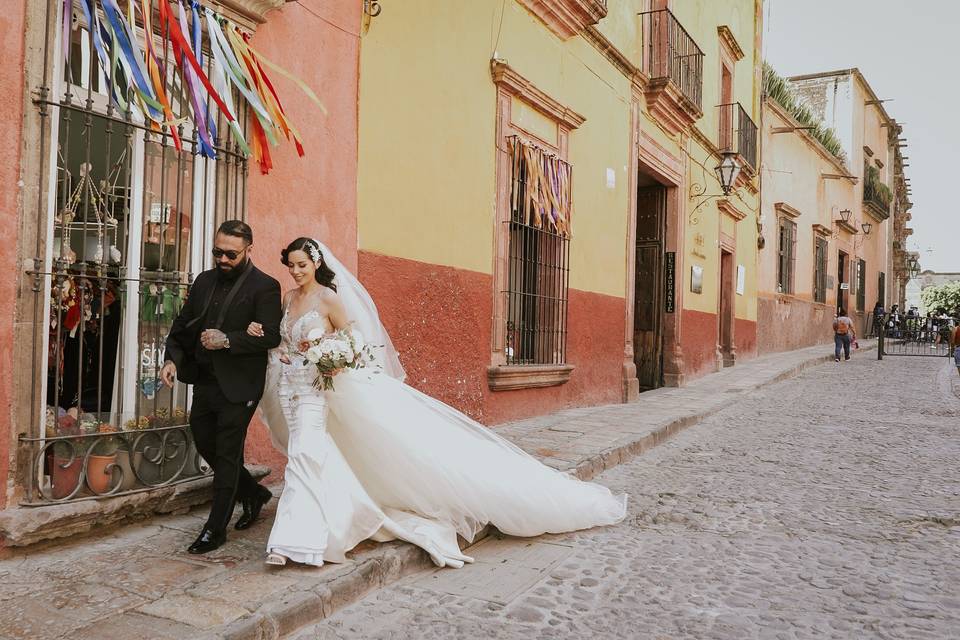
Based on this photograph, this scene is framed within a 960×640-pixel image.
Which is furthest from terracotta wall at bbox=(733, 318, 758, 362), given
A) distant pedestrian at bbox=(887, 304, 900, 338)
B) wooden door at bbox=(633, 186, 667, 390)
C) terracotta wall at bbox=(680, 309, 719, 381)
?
distant pedestrian at bbox=(887, 304, 900, 338)

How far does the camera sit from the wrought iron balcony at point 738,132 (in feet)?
54.2

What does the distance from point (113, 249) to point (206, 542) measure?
72.5 inches

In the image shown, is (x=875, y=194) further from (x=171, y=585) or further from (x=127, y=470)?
(x=171, y=585)

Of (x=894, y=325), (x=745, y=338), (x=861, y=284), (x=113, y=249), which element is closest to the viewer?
(x=113, y=249)

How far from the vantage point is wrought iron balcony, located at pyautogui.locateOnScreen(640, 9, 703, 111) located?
12008 mm

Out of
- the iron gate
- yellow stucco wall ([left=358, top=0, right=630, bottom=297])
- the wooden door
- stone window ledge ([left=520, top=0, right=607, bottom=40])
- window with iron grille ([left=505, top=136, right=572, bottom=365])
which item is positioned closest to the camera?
yellow stucco wall ([left=358, top=0, right=630, bottom=297])

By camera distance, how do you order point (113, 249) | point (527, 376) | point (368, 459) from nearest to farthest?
point (368, 459), point (113, 249), point (527, 376)

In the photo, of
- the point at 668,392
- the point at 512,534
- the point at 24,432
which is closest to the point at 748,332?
the point at 668,392

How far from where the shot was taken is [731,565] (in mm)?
4266

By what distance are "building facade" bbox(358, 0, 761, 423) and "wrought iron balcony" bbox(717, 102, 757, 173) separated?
120cm

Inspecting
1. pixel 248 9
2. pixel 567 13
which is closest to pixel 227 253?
pixel 248 9

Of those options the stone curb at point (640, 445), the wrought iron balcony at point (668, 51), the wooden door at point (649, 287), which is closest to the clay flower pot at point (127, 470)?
the stone curb at point (640, 445)

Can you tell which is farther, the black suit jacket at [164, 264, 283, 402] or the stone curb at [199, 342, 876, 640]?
the black suit jacket at [164, 264, 283, 402]

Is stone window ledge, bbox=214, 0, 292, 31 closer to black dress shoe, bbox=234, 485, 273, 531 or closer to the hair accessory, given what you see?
the hair accessory
